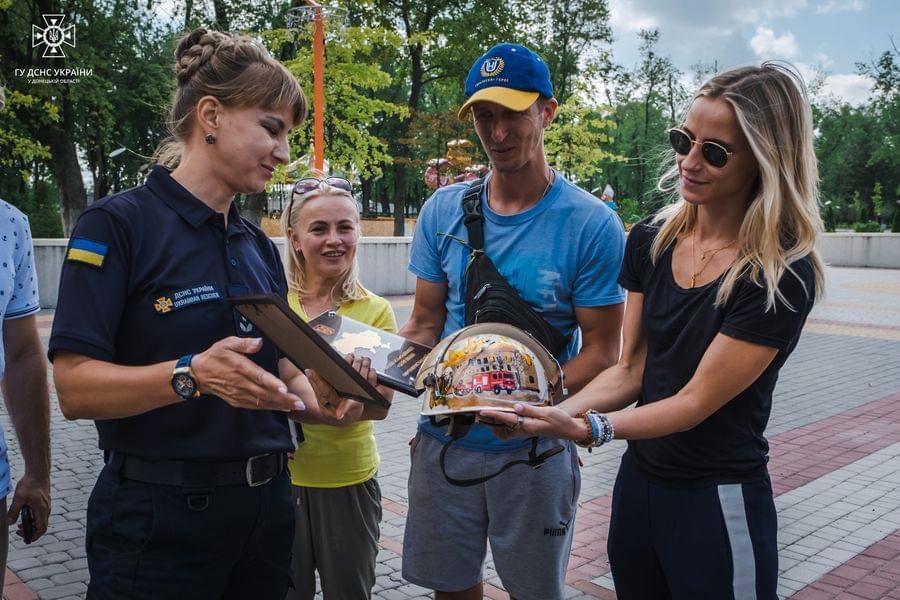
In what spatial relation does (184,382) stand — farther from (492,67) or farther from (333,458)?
(492,67)

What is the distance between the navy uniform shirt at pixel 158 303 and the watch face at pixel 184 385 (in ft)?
0.69

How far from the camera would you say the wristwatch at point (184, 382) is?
1.86 meters

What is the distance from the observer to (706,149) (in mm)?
2326

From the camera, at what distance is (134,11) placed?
27484mm

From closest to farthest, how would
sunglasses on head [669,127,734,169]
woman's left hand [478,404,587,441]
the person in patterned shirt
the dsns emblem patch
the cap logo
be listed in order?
1. the dsns emblem patch
2. woman's left hand [478,404,587,441]
3. sunglasses on head [669,127,734,169]
4. the person in patterned shirt
5. the cap logo

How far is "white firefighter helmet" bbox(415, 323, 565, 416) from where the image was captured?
221 centimetres

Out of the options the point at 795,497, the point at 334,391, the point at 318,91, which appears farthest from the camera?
the point at 318,91

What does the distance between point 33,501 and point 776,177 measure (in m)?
2.61

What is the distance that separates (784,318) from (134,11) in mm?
29880

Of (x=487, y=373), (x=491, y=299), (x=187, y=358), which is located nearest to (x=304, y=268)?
(x=491, y=299)

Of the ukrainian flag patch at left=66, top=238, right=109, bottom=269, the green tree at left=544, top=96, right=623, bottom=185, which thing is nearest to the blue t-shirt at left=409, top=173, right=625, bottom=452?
the ukrainian flag patch at left=66, top=238, right=109, bottom=269

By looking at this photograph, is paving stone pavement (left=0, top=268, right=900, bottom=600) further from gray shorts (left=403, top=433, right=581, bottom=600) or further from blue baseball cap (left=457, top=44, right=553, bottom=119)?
blue baseball cap (left=457, top=44, right=553, bottom=119)

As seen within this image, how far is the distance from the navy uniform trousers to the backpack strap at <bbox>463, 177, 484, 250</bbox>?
122 cm

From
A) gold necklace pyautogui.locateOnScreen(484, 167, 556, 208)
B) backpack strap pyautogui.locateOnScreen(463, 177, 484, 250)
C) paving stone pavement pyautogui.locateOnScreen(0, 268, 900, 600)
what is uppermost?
gold necklace pyautogui.locateOnScreen(484, 167, 556, 208)
